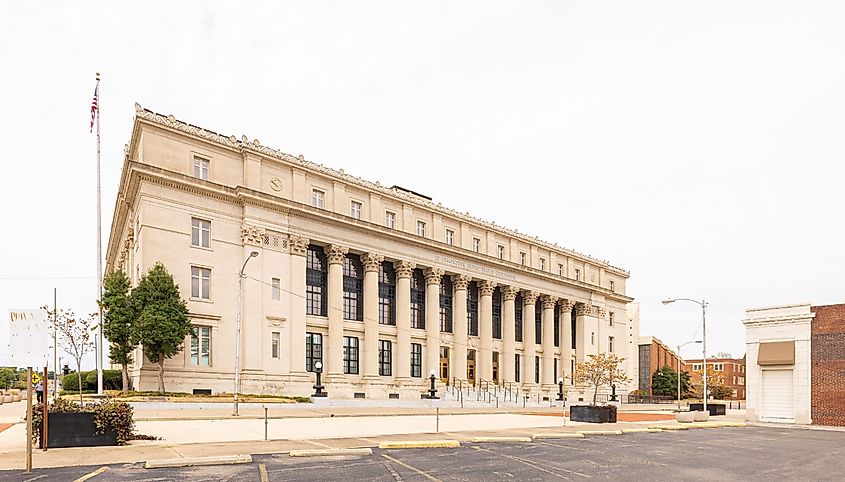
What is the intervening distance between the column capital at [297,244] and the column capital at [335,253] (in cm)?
302

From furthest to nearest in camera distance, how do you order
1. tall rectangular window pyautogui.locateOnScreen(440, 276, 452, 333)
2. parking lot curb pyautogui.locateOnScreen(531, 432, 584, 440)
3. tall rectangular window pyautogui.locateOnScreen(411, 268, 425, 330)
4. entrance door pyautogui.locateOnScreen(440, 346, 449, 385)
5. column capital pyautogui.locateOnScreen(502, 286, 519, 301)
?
column capital pyautogui.locateOnScreen(502, 286, 519, 301), tall rectangular window pyautogui.locateOnScreen(440, 276, 452, 333), entrance door pyautogui.locateOnScreen(440, 346, 449, 385), tall rectangular window pyautogui.locateOnScreen(411, 268, 425, 330), parking lot curb pyautogui.locateOnScreen(531, 432, 584, 440)

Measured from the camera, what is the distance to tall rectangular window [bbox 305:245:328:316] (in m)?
61.8

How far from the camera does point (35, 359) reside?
15.4m

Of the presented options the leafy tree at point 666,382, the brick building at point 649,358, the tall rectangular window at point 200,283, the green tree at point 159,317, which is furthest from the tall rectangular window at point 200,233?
the brick building at point 649,358

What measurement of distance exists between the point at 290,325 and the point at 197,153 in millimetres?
15998

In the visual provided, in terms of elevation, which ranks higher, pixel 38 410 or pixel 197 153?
pixel 197 153

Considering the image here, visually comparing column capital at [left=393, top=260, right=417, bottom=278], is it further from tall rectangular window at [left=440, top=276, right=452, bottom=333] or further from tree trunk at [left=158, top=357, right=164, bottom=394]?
tree trunk at [left=158, top=357, right=164, bottom=394]

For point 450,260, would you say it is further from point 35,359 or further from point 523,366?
point 35,359

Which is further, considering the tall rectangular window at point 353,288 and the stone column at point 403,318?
the stone column at point 403,318

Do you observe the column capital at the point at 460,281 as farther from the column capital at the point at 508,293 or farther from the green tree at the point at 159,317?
the green tree at the point at 159,317

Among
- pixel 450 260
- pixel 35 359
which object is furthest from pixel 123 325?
pixel 450 260

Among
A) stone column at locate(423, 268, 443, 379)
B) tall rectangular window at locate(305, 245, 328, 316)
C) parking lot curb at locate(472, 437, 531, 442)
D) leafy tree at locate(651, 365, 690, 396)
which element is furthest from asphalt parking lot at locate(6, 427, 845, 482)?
leafy tree at locate(651, 365, 690, 396)

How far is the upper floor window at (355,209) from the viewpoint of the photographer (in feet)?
215

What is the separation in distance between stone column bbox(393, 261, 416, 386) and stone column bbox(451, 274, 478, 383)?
311 inches
